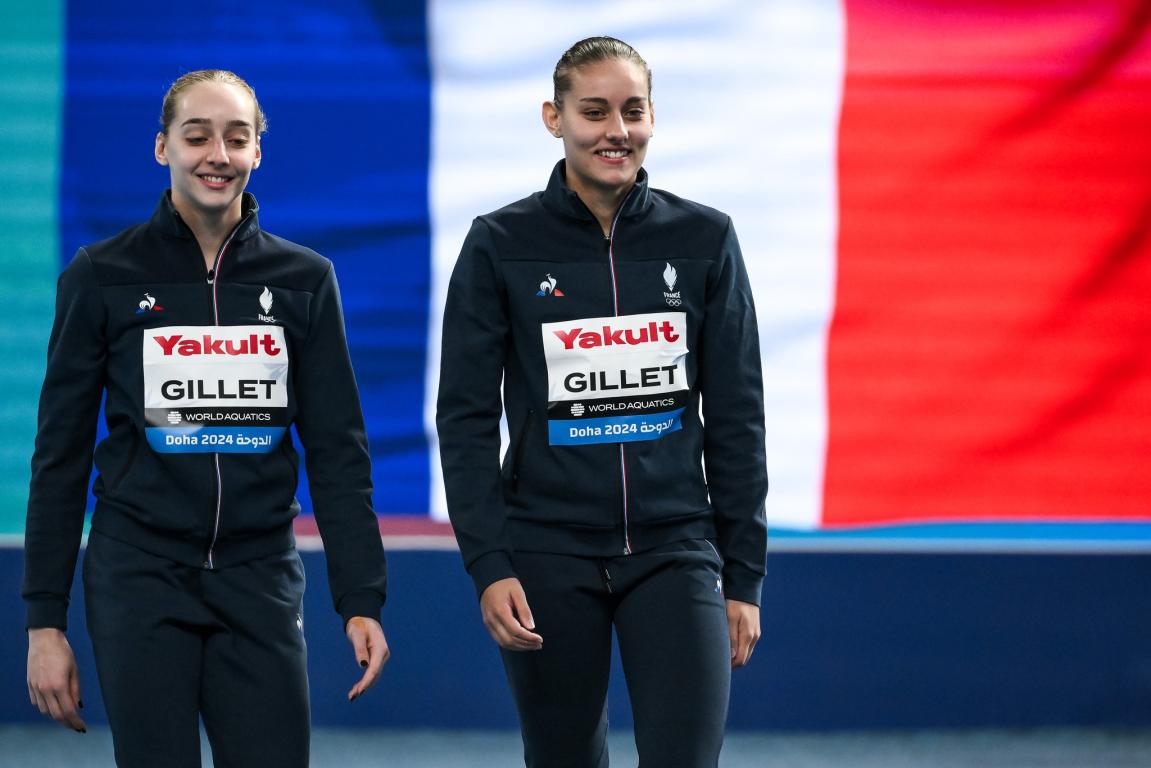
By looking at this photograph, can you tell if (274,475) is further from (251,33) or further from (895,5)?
(895,5)

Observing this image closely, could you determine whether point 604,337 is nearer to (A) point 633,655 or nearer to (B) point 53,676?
(A) point 633,655

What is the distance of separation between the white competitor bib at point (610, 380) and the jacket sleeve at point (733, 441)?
68mm

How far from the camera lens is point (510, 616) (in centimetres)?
202

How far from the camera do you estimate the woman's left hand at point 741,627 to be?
2156mm

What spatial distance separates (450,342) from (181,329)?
1.21 ft

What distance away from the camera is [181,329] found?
200 centimetres

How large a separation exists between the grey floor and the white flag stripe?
639 mm

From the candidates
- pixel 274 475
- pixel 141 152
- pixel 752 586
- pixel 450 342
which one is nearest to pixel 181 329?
pixel 274 475

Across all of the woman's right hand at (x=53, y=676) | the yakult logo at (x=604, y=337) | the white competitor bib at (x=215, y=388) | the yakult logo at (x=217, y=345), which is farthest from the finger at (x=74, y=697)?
the yakult logo at (x=604, y=337)

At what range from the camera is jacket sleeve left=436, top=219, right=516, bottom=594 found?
2.09 m

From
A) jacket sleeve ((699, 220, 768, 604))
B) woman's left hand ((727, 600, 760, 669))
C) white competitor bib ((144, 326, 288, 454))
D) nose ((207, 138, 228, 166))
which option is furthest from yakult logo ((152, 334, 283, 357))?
woman's left hand ((727, 600, 760, 669))

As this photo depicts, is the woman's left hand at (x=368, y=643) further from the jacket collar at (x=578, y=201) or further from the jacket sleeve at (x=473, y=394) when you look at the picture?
the jacket collar at (x=578, y=201)

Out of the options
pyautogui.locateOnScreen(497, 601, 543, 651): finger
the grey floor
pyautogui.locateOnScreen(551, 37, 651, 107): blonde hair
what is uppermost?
pyautogui.locateOnScreen(551, 37, 651, 107): blonde hair

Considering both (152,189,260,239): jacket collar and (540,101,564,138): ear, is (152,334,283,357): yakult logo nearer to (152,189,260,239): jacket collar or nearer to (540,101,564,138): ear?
(152,189,260,239): jacket collar
